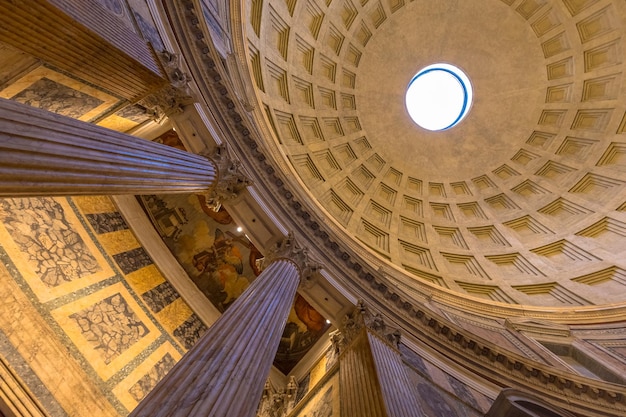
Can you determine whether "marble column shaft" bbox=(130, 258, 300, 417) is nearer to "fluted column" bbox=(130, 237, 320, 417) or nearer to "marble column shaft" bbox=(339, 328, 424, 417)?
"fluted column" bbox=(130, 237, 320, 417)

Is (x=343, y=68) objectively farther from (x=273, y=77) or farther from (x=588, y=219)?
(x=588, y=219)

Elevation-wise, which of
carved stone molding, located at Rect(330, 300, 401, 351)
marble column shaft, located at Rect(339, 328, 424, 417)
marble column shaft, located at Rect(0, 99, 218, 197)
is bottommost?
marble column shaft, located at Rect(339, 328, 424, 417)

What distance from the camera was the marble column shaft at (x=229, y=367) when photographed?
358 cm

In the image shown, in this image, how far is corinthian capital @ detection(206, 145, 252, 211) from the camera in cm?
775

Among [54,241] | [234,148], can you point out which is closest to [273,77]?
[234,148]

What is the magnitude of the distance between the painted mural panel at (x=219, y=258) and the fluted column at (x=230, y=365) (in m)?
3.29

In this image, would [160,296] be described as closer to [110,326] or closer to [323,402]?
[110,326]

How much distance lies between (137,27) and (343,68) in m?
15.3

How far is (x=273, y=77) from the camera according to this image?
15.9m

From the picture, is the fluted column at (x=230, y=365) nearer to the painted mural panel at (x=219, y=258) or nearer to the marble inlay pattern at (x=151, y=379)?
the painted mural panel at (x=219, y=258)

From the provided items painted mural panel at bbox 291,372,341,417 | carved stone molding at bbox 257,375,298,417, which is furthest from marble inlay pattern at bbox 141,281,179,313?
painted mural panel at bbox 291,372,341,417

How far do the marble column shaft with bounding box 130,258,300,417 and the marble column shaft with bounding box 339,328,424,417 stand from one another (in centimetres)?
187

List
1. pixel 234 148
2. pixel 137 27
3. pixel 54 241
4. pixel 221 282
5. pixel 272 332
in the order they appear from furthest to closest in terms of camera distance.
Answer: pixel 221 282
pixel 234 148
pixel 54 241
pixel 137 27
pixel 272 332

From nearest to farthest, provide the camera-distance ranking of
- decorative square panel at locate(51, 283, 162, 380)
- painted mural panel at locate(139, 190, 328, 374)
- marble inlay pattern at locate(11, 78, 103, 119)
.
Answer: marble inlay pattern at locate(11, 78, 103, 119), decorative square panel at locate(51, 283, 162, 380), painted mural panel at locate(139, 190, 328, 374)
